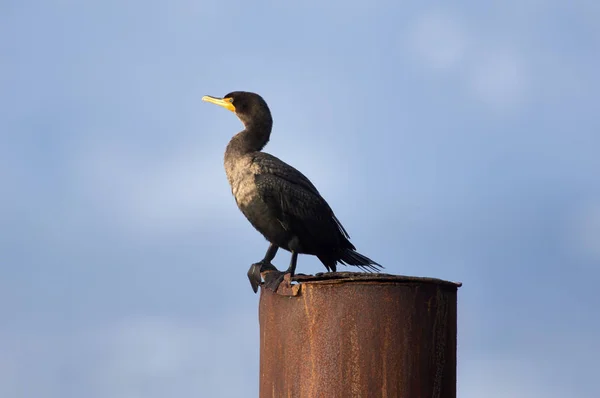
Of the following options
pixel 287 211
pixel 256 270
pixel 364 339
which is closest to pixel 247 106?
pixel 287 211

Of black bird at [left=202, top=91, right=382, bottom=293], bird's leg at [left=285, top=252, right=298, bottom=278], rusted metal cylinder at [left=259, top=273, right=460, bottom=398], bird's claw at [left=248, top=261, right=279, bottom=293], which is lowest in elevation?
rusted metal cylinder at [left=259, top=273, right=460, bottom=398]

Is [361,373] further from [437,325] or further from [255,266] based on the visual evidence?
[255,266]

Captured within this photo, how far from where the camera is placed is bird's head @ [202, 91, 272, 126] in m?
7.39

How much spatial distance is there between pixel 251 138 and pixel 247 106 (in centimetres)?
38

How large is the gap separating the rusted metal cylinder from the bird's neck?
2.71 metres

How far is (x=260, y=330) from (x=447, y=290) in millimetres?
1070

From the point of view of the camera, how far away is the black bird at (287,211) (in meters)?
6.63

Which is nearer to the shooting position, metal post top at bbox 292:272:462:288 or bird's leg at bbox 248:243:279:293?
metal post top at bbox 292:272:462:288

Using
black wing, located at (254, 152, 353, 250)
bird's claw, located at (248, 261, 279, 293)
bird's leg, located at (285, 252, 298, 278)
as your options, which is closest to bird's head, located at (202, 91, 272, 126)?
black wing, located at (254, 152, 353, 250)

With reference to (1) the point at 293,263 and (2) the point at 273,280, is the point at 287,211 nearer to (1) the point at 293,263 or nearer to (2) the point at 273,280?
(1) the point at 293,263

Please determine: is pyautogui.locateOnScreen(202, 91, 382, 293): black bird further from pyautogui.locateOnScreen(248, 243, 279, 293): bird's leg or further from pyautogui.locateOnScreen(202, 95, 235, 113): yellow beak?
pyautogui.locateOnScreen(202, 95, 235, 113): yellow beak

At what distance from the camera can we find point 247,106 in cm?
750

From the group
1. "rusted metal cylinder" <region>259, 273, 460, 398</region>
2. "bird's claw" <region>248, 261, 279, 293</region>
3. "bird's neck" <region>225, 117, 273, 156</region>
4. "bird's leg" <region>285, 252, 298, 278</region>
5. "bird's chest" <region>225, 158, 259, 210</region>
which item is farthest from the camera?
"bird's neck" <region>225, 117, 273, 156</region>

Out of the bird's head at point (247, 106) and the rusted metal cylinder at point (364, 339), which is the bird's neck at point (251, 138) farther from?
the rusted metal cylinder at point (364, 339)
